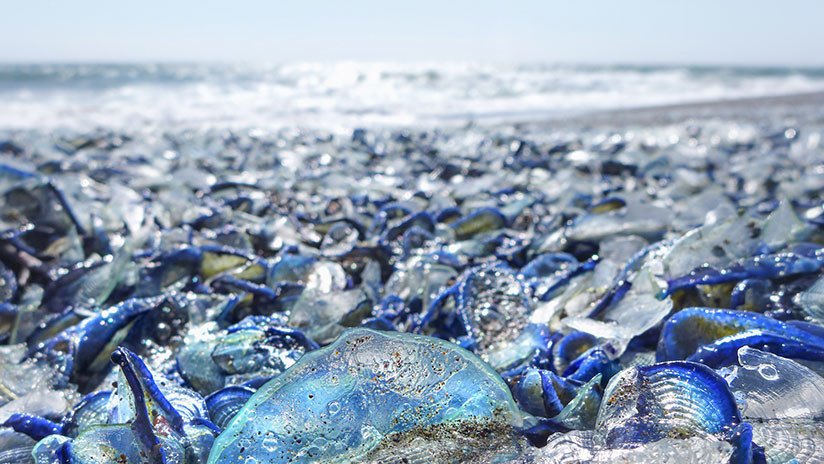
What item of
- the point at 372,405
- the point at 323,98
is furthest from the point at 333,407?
the point at 323,98

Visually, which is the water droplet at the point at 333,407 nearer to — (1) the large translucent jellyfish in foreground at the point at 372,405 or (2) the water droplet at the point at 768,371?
(1) the large translucent jellyfish in foreground at the point at 372,405

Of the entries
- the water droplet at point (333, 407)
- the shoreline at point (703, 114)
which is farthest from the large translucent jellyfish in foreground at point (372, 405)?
the shoreline at point (703, 114)

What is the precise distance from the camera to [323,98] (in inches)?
636

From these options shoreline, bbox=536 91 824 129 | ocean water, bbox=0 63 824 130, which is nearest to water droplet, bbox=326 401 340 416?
shoreline, bbox=536 91 824 129

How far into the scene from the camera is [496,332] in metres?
2.14

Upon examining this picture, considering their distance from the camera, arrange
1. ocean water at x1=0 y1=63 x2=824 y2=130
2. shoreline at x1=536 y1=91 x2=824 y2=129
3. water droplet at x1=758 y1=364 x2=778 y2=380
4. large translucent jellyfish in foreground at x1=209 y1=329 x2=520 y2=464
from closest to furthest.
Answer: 1. large translucent jellyfish in foreground at x1=209 y1=329 x2=520 y2=464
2. water droplet at x1=758 y1=364 x2=778 y2=380
3. shoreline at x1=536 y1=91 x2=824 y2=129
4. ocean water at x1=0 y1=63 x2=824 y2=130

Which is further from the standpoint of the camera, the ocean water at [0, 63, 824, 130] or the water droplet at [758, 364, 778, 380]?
the ocean water at [0, 63, 824, 130]

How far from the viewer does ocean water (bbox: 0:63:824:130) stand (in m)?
12.1

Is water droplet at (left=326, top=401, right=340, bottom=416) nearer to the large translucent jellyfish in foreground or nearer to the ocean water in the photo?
the large translucent jellyfish in foreground

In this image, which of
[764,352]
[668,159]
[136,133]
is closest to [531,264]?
[764,352]

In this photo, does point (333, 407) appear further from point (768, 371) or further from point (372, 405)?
point (768, 371)

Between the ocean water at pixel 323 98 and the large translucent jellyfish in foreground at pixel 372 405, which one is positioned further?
the ocean water at pixel 323 98

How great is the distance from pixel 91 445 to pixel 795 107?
13708 millimetres

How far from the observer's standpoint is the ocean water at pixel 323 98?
12062mm
